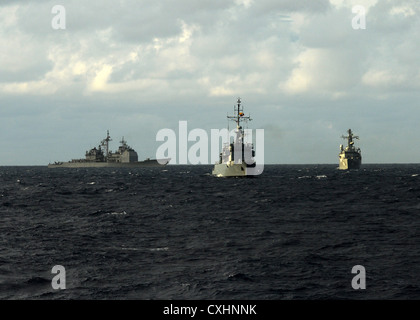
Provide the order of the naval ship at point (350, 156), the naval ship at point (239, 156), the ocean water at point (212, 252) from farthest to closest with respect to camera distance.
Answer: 1. the naval ship at point (350, 156)
2. the naval ship at point (239, 156)
3. the ocean water at point (212, 252)

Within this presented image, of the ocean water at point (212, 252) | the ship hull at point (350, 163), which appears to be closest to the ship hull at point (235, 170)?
the ocean water at point (212, 252)

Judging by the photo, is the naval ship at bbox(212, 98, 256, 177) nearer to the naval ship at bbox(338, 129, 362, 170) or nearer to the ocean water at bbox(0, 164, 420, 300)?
the ocean water at bbox(0, 164, 420, 300)

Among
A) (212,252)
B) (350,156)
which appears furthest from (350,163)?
(212,252)

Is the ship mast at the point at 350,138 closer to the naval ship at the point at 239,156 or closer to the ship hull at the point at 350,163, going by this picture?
the ship hull at the point at 350,163

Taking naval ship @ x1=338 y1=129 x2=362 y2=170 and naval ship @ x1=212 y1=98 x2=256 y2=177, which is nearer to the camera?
naval ship @ x1=212 y1=98 x2=256 y2=177

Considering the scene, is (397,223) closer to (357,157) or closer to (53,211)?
(53,211)

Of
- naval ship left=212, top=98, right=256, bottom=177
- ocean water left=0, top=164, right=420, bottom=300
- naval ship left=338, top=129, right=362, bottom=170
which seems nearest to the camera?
ocean water left=0, top=164, right=420, bottom=300

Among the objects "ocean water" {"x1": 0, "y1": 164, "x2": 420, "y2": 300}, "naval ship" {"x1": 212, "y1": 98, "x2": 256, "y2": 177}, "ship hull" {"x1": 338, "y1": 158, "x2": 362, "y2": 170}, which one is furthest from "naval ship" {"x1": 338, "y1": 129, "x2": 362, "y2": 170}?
"ocean water" {"x1": 0, "y1": 164, "x2": 420, "y2": 300}

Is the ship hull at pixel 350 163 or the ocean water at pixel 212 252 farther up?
the ship hull at pixel 350 163

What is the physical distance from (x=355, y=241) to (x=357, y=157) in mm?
141822

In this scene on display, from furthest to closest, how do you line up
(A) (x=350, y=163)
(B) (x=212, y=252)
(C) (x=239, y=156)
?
(A) (x=350, y=163) → (C) (x=239, y=156) → (B) (x=212, y=252)

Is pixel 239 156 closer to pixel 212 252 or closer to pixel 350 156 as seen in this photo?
pixel 212 252

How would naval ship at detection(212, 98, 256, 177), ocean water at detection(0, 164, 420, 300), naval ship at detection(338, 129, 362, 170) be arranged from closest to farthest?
ocean water at detection(0, 164, 420, 300)
naval ship at detection(212, 98, 256, 177)
naval ship at detection(338, 129, 362, 170)
